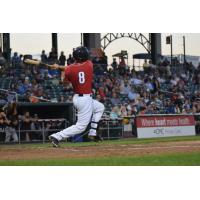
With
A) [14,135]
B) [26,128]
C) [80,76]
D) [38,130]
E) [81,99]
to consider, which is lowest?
[14,135]

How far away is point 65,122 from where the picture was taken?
86.4 feet

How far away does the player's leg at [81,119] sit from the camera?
14797mm

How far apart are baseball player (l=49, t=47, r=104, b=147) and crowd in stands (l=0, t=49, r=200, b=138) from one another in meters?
10.8

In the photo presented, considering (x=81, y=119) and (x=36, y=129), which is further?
(x=36, y=129)

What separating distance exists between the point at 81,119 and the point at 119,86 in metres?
15.4

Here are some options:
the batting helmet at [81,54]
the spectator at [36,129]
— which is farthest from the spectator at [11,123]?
the batting helmet at [81,54]

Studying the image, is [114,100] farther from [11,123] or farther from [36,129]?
[11,123]

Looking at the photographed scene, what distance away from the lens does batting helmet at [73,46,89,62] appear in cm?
1512

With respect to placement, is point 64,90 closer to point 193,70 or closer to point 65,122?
point 65,122

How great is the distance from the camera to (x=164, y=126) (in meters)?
27.8

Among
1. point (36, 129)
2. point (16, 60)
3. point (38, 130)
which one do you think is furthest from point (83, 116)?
point (16, 60)

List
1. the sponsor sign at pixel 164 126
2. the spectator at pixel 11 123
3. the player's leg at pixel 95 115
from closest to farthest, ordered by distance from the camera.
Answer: the player's leg at pixel 95 115
the spectator at pixel 11 123
the sponsor sign at pixel 164 126

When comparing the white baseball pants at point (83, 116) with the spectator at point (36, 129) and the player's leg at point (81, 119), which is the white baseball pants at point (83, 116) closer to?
the player's leg at point (81, 119)

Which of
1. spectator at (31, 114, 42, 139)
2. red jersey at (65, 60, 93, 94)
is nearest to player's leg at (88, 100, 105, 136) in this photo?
red jersey at (65, 60, 93, 94)
